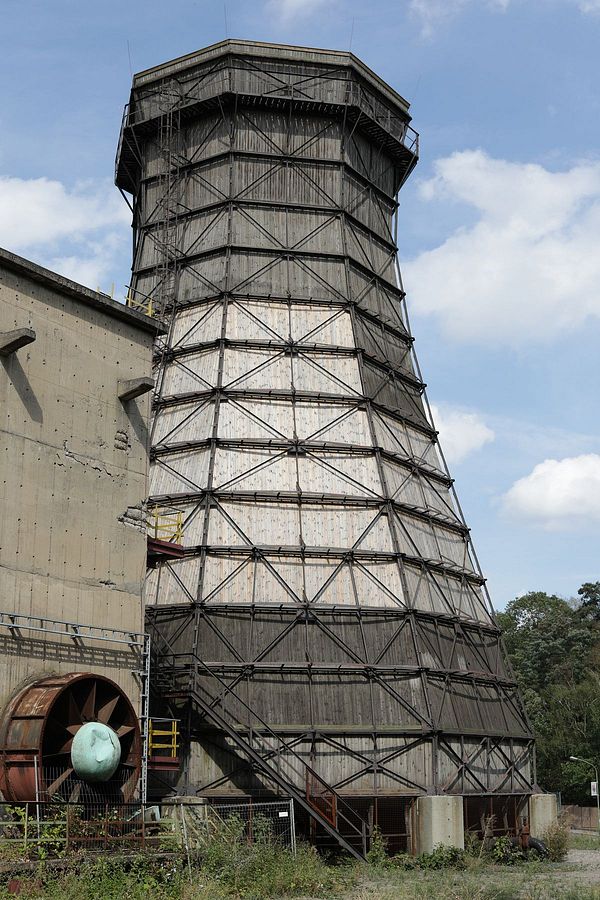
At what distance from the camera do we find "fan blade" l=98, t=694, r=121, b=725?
2125 centimetres

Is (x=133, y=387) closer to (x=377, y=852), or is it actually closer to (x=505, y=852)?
(x=377, y=852)

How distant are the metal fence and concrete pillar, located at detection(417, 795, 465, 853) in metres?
6.99

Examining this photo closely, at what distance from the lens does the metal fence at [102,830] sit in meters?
17.9

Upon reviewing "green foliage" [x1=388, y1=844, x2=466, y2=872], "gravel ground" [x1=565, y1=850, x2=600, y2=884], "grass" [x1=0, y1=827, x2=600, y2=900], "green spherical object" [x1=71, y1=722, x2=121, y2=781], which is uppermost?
"green spherical object" [x1=71, y1=722, x2=121, y2=781]

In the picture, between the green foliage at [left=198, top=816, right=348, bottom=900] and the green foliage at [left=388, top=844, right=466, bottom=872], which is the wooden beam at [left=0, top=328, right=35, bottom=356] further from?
the green foliage at [left=388, top=844, right=466, bottom=872]

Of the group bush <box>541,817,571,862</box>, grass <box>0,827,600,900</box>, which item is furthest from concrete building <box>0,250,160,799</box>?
bush <box>541,817,571,862</box>

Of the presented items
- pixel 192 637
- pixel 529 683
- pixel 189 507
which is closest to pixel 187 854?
pixel 192 637

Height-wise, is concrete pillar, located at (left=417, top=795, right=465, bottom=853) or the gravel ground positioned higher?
concrete pillar, located at (left=417, top=795, right=465, bottom=853)

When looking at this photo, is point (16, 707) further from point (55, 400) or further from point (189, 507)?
point (189, 507)

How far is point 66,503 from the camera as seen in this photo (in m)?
22.9

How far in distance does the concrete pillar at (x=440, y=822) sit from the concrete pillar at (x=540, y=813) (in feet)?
13.6

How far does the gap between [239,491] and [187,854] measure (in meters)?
14.5

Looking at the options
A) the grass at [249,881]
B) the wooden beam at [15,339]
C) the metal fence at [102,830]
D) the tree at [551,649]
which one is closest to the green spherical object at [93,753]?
the metal fence at [102,830]

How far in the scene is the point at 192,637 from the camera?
3008 cm
